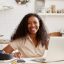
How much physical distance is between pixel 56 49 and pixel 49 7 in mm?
2264

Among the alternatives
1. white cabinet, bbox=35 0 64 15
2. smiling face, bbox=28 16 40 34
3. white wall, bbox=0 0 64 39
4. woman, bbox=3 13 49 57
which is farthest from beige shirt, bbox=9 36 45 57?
white cabinet, bbox=35 0 64 15

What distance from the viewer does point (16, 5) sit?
3.74 metres

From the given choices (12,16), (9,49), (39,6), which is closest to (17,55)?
(9,49)

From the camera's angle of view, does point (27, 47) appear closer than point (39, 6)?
Yes

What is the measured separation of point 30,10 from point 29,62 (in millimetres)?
1902

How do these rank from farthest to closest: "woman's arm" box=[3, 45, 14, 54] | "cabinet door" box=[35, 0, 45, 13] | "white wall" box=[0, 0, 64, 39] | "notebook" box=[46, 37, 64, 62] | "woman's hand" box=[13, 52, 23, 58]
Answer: "cabinet door" box=[35, 0, 45, 13] < "white wall" box=[0, 0, 64, 39] < "woman's arm" box=[3, 45, 14, 54] < "woman's hand" box=[13, 52, 23, 58] < "notebook" box=[46, 37, 64, 62]

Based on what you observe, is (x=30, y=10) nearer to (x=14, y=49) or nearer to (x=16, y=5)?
(x=16, y=5)

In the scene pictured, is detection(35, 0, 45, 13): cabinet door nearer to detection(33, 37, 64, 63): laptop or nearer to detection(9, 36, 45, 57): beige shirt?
detection(9, 36, 45, 57): beige shirt

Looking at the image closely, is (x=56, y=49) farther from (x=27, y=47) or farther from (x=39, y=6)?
(x=39, y=6)

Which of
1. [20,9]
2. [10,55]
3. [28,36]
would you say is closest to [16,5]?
[20,9]

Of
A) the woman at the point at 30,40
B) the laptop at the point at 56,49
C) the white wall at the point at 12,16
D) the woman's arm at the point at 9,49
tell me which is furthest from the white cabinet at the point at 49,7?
the laptop at the point at 56,49

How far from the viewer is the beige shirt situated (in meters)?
2.34

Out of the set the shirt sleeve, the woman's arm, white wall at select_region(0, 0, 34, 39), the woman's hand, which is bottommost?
the woman's hand

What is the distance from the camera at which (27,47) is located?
7.79 feet
